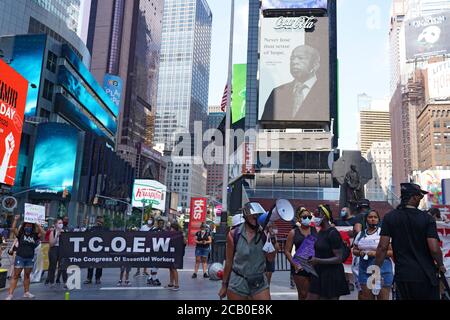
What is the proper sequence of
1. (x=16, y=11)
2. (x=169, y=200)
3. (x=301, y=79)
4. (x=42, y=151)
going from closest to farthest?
(x=42, y=151), (x=301, y=79), (x=16, y=11), (x=169, y=200)

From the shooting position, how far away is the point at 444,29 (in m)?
115

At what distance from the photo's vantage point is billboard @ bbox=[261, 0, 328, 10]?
7038 centimetres

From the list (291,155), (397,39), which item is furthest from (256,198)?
(397,39)

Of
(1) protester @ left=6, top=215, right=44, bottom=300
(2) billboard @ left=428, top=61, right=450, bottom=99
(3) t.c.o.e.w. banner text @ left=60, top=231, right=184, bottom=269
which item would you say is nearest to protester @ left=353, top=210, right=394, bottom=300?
(3) t.c.o.e.w. banner text @ left=60, top=231, right=184, bottom=269

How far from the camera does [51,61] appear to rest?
65.7 meters

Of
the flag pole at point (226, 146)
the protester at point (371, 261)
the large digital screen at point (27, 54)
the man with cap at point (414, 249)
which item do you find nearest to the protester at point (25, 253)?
the protester at point (371, 261)

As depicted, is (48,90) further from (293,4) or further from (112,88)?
(112,88)

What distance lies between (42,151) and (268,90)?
3769cm

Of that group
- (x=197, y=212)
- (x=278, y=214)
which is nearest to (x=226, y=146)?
(x=278, y=214)

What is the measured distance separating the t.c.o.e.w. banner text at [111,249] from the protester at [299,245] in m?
4.78

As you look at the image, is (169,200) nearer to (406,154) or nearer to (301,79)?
(301,79)

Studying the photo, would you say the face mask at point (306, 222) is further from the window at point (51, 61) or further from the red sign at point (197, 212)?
the window at point (51, 61)

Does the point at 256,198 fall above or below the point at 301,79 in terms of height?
below

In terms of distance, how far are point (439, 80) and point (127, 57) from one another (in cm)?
11540
